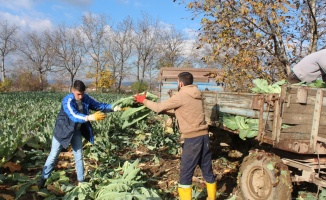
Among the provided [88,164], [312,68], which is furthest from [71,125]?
[312,68]

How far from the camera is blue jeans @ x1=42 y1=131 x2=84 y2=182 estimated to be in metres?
4.46

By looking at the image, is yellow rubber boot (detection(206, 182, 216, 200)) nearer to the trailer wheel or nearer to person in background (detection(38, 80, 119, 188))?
the trailer wheel

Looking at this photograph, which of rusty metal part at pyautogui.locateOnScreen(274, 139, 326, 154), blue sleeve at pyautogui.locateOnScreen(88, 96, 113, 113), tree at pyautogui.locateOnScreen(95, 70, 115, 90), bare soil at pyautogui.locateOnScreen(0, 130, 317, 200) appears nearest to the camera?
rusty metal part at pyautogui.locateOnScreen(274, 139, 326, 154)

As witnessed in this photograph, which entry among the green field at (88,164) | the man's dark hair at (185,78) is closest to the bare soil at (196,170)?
the green field at (88,164)

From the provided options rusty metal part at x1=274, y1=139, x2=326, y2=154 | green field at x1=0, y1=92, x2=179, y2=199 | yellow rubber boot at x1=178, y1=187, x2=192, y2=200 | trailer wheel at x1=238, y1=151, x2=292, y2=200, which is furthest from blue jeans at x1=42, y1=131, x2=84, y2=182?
rusty metal part at x1=274, y1=139, x2=326, y2=154

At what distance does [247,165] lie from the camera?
4.06 meters

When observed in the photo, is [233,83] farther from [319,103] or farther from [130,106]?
[319,103]

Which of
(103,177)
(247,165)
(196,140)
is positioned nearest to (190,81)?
(196,140)

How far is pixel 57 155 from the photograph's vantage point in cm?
452

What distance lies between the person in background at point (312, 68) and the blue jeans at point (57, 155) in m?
3.43

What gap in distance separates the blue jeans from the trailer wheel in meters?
2.39

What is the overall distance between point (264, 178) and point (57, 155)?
2994 mm

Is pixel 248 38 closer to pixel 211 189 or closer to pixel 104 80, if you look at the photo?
pixel 211 189

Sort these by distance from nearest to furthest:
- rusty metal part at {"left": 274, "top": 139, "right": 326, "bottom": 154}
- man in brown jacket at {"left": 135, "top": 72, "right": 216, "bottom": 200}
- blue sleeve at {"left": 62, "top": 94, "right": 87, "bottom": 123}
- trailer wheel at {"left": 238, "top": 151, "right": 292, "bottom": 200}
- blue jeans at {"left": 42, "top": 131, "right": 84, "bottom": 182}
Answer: rusty metal part at {"left": 274, "top": 139, "right": 326, "bottom": 154} → trailer wheel at {"left": 238, "top": 151, "right": 292, "bottom": 200} → man in brown jacket at {"left": 135, "top": 72, "right": 216, "bottom": 200} → blue sleeve at {"left": 62, "top": 94, "right": 87, "bottom": 123} → blue jeans at {"left": 42, "top": 131, "right": 84, "bottom": 182}
